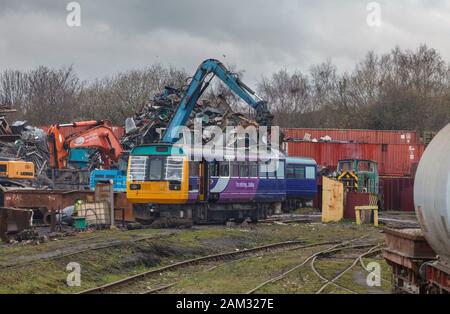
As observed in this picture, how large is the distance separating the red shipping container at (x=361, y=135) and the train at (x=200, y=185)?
22.6 meters

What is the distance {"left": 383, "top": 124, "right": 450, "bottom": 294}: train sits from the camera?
892 cm

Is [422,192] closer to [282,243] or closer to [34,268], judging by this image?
[34,268]

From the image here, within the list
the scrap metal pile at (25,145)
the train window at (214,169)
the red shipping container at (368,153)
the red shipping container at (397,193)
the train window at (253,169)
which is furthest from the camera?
the red shipping container at (368,153)

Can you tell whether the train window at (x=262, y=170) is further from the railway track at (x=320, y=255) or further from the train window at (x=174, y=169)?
the railway track at (x=320, y=255)

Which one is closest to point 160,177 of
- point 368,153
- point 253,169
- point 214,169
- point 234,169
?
point 214,169

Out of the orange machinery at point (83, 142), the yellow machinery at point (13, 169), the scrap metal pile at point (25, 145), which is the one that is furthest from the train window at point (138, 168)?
the scrap metal pile at point (25, 145)

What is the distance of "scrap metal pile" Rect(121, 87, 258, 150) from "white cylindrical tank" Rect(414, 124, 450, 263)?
879 inches

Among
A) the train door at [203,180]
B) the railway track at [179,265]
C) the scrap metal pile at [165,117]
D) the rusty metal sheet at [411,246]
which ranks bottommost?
the railway track at [179,265]

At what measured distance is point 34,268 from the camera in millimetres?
14328

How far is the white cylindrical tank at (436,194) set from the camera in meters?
8.80

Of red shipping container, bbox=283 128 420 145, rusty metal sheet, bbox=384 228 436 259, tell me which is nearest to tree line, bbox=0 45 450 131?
red shipping container, bbox=283 128 420 145

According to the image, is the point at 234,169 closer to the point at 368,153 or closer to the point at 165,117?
the point at 165,117
